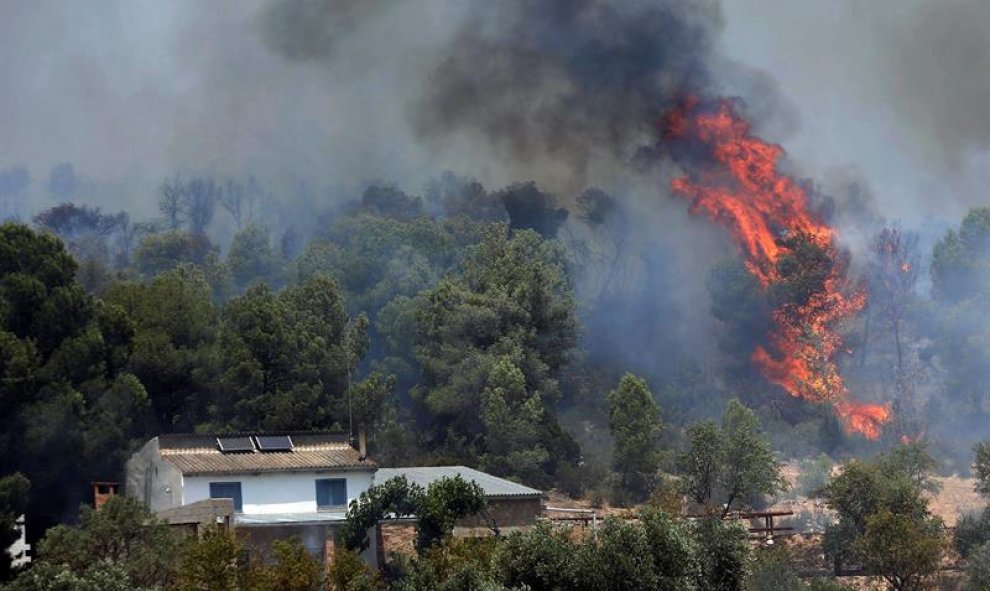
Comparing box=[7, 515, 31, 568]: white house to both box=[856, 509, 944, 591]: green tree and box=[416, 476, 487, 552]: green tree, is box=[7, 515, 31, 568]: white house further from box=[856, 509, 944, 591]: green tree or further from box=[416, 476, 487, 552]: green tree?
box=[856, 509, 944, 591]: green tree

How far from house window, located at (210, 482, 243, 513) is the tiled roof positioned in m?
0.51

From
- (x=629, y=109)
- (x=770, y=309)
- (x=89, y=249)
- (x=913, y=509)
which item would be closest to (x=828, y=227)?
(x=770, y=309)

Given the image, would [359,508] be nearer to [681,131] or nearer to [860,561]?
[860,561]

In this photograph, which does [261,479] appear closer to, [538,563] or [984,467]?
[538,563]

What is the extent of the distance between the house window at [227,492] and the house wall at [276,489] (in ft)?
0.43

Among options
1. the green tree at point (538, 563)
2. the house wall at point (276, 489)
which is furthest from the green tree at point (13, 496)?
the green tree at point (538, 563)

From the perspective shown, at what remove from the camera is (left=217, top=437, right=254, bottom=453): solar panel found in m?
68.3

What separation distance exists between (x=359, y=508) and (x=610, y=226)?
63.8m

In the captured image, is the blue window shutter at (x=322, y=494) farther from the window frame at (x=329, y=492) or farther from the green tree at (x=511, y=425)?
the green tree at (x=511, y=425)

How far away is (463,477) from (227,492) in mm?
10095

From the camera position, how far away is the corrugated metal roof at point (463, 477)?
223 ft

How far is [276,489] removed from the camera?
218 ft

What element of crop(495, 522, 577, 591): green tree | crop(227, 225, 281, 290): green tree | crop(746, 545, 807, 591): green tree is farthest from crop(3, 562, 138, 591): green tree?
crop(227, 225, 281, 290): green tree

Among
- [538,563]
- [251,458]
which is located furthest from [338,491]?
[538,563]
